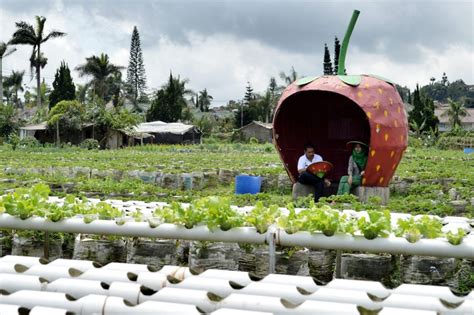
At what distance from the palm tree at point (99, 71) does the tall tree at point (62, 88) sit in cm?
182

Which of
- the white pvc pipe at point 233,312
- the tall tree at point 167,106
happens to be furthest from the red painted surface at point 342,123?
the tall tree at point 167,106

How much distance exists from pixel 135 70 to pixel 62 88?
1372 centimetres

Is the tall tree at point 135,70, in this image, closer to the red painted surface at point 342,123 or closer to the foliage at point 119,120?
the foliage at point 119,120

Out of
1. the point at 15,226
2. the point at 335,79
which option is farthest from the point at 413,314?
the point at 335,79

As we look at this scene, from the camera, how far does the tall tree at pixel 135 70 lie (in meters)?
61.7

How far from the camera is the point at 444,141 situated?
3834 cm

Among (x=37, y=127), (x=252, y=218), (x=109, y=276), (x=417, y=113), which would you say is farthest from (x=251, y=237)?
(x=417, y=113)

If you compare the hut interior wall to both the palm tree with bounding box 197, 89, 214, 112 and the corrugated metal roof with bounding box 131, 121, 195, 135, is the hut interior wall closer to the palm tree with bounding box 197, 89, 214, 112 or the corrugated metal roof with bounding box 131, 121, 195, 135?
→ the corrugated metal roof with bounding box 131, 121, 195, 135

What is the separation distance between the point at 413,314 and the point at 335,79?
734cm

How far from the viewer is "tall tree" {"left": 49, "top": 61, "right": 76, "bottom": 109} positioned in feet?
161

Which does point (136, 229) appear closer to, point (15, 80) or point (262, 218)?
point (262, 218)

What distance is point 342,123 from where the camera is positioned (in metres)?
11.7

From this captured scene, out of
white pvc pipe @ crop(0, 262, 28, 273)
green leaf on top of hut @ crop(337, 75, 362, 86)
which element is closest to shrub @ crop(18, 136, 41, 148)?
green leaf on top of hut @ crop(337, 75, 362, 86)

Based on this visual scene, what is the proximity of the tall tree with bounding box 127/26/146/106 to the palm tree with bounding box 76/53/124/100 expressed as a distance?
8.49 m
